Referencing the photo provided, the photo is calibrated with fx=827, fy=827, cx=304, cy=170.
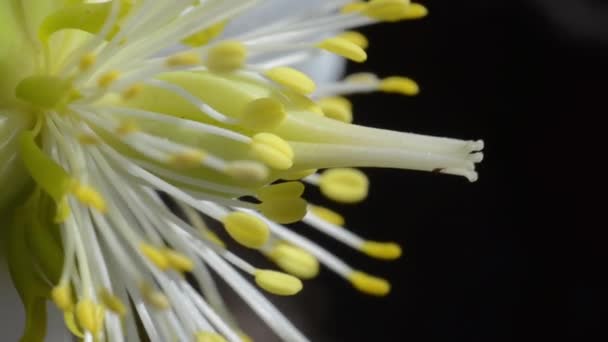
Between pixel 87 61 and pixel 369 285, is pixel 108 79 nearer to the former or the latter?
pixel 87 61

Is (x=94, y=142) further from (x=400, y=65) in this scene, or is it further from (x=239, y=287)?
(x=400, y=65)

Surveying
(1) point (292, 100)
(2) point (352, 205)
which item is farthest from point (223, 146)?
(2) point (352, 205)

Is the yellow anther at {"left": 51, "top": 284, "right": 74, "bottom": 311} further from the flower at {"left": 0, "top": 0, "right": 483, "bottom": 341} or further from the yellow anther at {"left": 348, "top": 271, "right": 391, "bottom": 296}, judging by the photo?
the yellow anther at {"left": 348, "top": 271, "right": 391, "bottom": 296}

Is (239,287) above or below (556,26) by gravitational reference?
below

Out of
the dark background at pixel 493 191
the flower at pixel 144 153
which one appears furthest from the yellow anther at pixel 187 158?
the dark background at pixel 493 191

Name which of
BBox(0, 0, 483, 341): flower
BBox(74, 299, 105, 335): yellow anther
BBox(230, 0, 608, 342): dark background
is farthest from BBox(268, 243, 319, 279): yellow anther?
BBox(230, 0, 608, 342): dark background

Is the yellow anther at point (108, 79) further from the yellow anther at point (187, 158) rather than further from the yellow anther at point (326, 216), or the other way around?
the yellow anther at point (326, 216)

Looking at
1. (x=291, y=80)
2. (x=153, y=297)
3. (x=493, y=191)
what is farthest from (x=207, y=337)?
(x=493, y=191)
